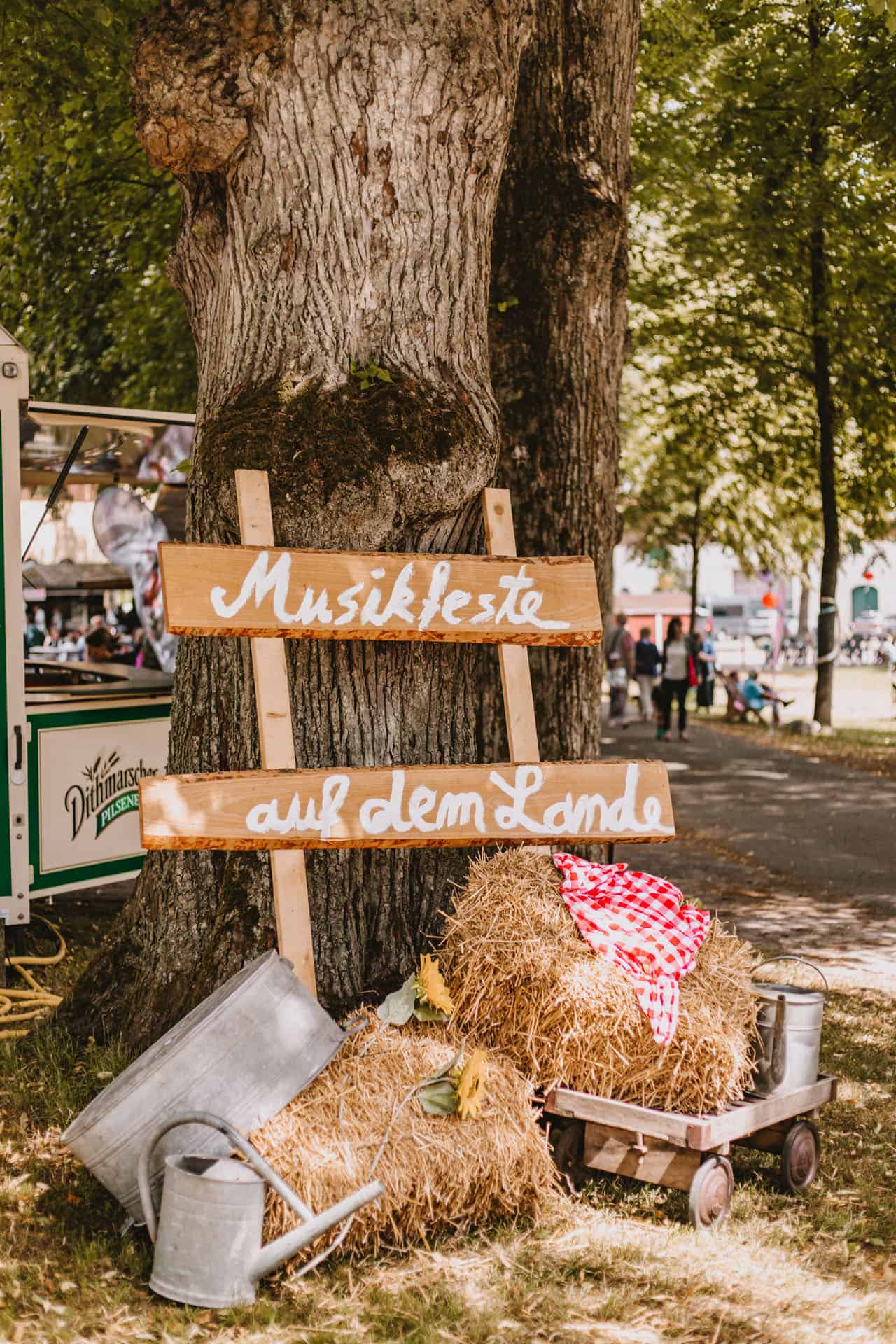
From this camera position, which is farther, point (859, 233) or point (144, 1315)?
point (859, 233)

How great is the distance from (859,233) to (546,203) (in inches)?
399

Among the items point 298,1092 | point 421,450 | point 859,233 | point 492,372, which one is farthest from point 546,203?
point 859,233

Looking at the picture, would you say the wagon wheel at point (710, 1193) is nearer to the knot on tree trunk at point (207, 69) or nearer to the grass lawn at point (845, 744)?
the knot on tree trunk at point (207, 69)

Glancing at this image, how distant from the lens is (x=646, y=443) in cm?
2759

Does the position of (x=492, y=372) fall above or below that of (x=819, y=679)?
above

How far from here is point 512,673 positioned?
4.86 m

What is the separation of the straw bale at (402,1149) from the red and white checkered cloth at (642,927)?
A: 47 cm

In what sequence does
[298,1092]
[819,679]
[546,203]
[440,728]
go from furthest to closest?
[819,679]
[546,203]
[440,728]
[298,1092]

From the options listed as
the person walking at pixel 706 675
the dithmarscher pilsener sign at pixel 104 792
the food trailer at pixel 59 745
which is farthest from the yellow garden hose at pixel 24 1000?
the person walking at pixel 706 675

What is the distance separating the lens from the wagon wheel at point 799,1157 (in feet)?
13.9

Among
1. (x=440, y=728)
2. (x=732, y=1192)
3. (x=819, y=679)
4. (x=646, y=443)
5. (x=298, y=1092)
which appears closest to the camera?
(x=298, y=1092)

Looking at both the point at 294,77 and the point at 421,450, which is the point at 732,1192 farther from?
the point at 294,77

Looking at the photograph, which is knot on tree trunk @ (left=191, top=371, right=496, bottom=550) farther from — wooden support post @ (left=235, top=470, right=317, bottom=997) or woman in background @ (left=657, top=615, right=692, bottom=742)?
woman in background @ (left=657, top=615, right=692, bottom=742)

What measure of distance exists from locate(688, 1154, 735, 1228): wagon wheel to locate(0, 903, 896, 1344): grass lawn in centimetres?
7
